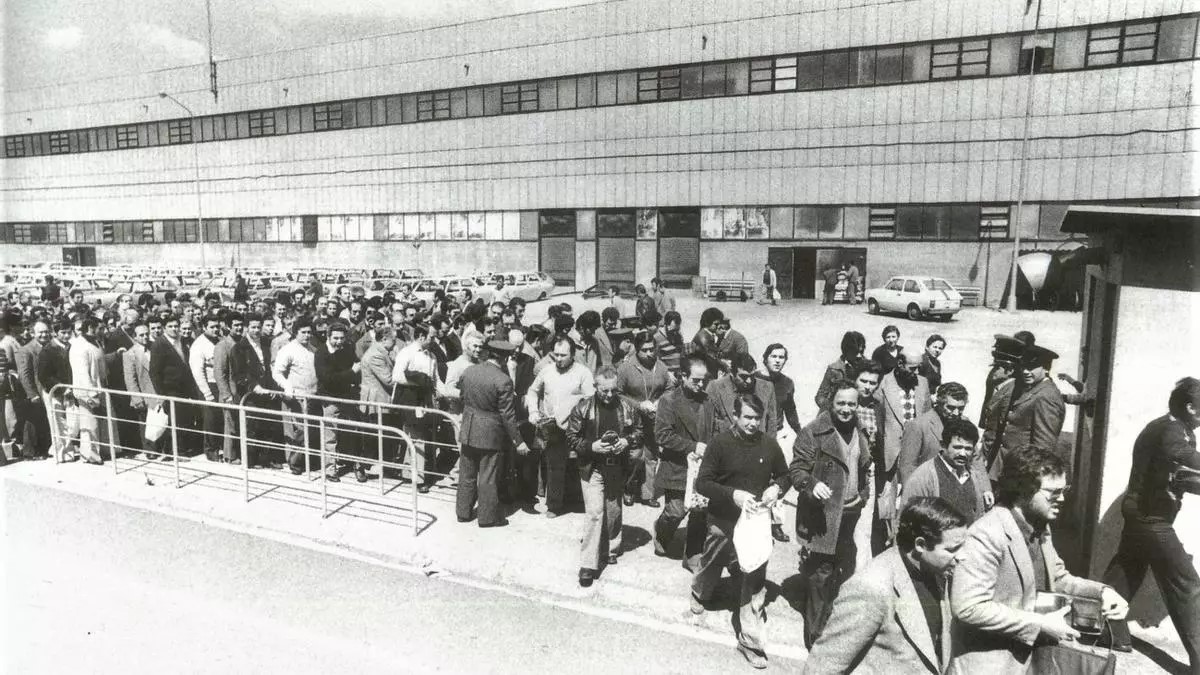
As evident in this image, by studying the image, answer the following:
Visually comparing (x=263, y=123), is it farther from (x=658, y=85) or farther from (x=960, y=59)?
(x=960, y=59)

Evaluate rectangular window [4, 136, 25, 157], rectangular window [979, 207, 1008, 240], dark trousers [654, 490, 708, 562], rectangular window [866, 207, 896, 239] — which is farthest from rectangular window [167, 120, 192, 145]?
dark trousers [654, 490, 708, 562]

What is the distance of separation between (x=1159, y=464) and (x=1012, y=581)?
2.08 metres

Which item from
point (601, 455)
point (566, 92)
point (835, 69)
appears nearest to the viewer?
point (601, 455)

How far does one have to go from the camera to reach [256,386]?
8250mm

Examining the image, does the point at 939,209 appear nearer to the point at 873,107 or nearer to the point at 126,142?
the point at 873,107

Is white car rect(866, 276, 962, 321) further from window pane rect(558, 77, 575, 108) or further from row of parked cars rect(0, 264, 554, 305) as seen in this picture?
window pane rect(558, 77, 575, 108)

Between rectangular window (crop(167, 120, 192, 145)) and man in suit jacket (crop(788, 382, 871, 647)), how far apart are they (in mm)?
47318

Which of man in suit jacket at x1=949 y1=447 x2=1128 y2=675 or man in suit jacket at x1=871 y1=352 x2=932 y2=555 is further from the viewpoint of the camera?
man in suit jacket at x1=871 y1=352 x2=932 y2=555

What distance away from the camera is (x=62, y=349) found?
8.88 m

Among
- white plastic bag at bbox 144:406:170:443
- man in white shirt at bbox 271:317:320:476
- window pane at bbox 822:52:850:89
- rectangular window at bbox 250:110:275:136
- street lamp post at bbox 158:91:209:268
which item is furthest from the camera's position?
street lamp post at bbox 158:91:209:268

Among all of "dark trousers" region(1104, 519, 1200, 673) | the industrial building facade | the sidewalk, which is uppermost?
the industrial building facade

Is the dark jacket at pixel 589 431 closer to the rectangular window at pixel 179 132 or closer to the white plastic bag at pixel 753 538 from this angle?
the white plastic bag at pixel 753 538

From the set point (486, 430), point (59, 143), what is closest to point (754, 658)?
point (486, 430)

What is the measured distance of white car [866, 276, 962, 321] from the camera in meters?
22.0
